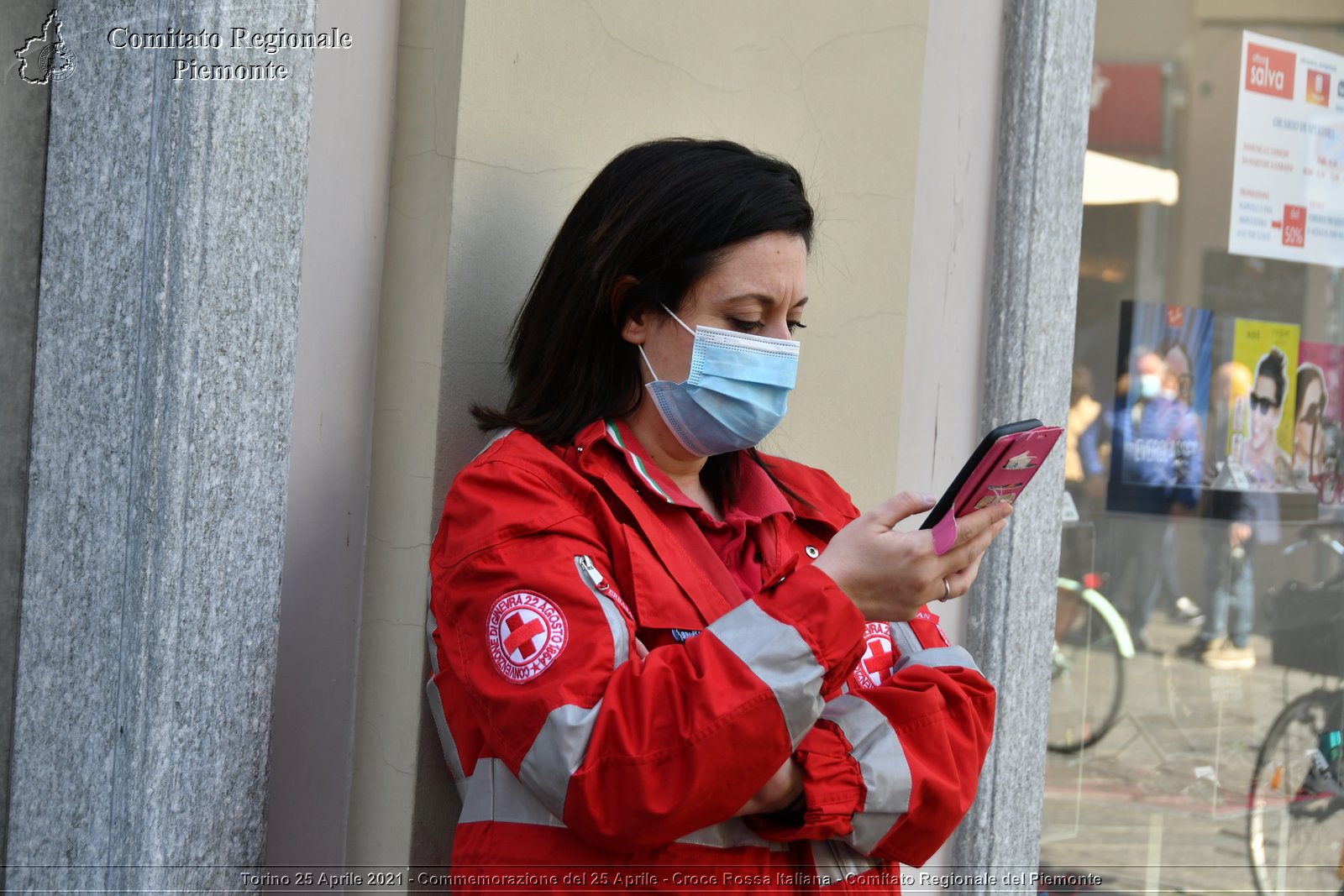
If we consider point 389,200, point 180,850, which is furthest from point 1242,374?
point 180,850

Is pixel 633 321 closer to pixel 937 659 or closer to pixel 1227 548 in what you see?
pixel 937 659

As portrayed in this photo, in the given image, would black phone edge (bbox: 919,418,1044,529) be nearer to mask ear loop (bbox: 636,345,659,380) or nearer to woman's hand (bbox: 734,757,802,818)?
woman's hand (bbox: 734,757,802,818)

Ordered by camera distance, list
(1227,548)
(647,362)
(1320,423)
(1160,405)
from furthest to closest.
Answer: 1. (1320,423)
2. (1227,548)
3. (1160,405)
4. (647,362)

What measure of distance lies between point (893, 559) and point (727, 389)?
0.44m

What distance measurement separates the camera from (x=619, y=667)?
1705mm

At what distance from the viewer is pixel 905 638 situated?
7.25 ft

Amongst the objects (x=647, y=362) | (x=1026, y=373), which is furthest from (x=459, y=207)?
(x=1026, y=373)

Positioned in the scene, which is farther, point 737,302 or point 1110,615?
point 1110,615

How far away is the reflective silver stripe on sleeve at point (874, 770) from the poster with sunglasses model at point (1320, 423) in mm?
A: 3162

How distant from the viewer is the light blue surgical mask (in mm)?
2096

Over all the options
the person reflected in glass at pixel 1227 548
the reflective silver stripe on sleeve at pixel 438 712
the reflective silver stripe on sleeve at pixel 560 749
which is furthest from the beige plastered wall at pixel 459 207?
the person reflected in glass at pixel 1227 548

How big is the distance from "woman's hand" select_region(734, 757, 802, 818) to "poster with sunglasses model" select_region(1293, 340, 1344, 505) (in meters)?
3.31

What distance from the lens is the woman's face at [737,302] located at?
6.88ft

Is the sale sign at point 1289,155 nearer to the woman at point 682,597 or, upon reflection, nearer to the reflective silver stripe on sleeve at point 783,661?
the woman at point 682,597
